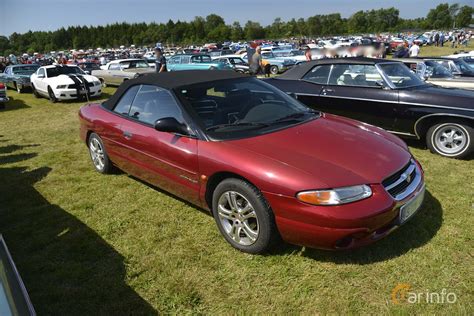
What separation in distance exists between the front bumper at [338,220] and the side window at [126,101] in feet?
7.73

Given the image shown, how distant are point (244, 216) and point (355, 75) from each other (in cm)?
421

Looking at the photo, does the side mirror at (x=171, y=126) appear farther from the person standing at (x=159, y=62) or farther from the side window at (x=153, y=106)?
the person standing at (x=159, y=62)

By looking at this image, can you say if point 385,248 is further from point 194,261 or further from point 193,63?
point 193,63

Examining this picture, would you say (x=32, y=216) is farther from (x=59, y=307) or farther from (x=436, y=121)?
(x=436, y=121)

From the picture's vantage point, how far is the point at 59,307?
2.68 metres

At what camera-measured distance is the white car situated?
Result: 12.7 meters

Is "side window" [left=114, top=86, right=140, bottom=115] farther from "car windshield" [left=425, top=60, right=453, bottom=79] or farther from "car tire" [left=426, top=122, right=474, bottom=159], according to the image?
"car windshield" [left=425, top=60, right=453, bottom=79]

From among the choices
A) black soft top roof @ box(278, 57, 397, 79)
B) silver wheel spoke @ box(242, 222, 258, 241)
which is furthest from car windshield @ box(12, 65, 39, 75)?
silver wheel spoke @ box(242, 222, 258, 241)

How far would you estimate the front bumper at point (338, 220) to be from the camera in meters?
2.65

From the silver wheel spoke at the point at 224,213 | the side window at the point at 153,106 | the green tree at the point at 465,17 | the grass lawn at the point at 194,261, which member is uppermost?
the green tree at the point at 465,17

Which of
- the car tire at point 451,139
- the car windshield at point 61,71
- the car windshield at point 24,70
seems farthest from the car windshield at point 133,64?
the car tire at point 451,139

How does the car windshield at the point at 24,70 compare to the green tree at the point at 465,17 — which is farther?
the green tree at the point at 465,17

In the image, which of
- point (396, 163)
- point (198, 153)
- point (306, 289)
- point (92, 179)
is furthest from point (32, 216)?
point (396, 163)

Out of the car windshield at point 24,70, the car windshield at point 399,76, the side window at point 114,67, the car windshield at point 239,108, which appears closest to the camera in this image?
the car windshield at point 239,108
